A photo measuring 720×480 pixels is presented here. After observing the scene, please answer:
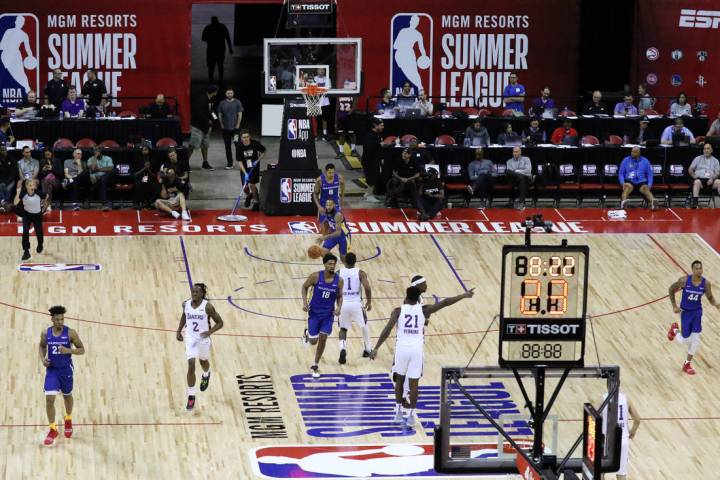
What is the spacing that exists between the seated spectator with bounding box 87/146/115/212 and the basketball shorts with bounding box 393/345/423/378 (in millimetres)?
11827

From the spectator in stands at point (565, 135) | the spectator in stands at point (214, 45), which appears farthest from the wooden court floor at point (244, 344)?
the spectator in stands at point (214, 45)

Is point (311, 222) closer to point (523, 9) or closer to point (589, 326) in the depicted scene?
point (589, 326)

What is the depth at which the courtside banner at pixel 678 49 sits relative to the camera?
34000mm

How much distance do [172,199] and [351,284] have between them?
29.5 feet

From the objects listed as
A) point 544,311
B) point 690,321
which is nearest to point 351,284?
point 690,321

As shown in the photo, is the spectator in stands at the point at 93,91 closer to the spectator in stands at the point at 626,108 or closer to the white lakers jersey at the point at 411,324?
the spectator in stands at the point at 626,108

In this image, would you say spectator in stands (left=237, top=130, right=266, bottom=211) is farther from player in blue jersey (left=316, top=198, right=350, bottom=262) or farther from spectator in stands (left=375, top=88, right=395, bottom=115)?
spectator in stands (left=375, top=88, right=395, bottom=115)

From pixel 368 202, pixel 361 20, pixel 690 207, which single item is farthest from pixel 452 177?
pixel 361 20

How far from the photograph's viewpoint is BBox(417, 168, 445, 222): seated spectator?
2761 centimetres

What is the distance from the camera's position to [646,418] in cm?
1836

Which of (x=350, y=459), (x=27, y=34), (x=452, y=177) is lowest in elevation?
(x=350, y=459)

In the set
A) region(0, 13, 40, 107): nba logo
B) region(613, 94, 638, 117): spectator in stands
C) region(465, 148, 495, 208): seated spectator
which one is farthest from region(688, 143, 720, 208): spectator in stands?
region(0, 13, 40, 107): nba logo

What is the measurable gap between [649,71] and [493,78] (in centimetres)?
370

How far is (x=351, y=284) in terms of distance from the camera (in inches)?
761
